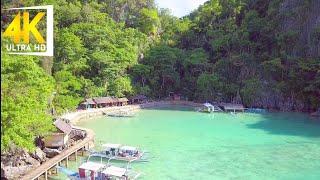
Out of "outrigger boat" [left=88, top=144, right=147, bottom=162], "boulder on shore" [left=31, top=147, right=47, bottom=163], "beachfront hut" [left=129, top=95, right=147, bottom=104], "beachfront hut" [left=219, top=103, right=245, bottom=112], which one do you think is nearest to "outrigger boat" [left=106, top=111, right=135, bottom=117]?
"beachfront hut" [left=129, top=95, right=147, bottom=104]

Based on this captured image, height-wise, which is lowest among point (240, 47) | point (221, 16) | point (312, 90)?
point (312, 90)

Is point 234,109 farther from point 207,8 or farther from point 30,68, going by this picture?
point 30,68

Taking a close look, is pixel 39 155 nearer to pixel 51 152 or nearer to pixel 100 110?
pixel 51 152

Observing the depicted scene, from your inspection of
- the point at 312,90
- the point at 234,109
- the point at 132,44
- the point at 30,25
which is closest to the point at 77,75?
the point at 132,44

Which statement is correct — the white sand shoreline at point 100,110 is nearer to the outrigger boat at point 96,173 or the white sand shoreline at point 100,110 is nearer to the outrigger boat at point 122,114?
the outrigger boat at point 122,114

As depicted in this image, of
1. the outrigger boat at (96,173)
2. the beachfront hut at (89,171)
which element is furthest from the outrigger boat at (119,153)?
the beachfront hut at (89,171)

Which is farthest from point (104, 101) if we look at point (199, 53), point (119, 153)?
point (119, 153)
